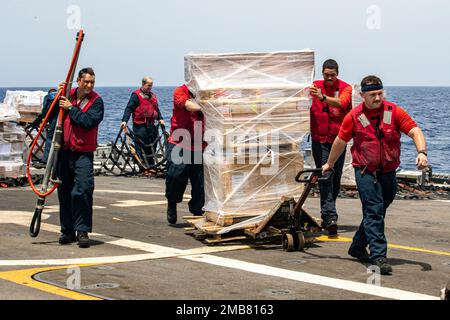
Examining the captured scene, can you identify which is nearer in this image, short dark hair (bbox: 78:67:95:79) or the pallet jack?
the pallet jack

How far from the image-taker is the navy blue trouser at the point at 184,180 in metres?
12.4

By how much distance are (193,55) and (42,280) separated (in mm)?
3518

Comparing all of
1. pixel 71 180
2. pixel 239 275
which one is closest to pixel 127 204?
pixel 71 180

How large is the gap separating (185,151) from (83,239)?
82.8 inches

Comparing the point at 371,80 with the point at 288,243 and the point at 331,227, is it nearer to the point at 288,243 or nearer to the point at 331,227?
the point at 288,243

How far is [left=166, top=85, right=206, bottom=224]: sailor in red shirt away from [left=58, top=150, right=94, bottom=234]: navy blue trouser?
1.50 m

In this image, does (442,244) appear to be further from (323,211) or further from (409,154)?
(409,154)

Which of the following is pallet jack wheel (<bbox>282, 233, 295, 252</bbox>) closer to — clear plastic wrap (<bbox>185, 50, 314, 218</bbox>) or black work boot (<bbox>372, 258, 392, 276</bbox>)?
clear plastic wrap (<bbox>185, 50, 314, 218</bbox>)

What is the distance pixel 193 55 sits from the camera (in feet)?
35.8

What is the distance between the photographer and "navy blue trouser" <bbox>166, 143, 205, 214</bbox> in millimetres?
12406

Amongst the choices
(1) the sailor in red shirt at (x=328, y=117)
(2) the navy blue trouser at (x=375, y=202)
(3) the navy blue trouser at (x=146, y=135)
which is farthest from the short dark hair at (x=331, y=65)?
(3) the navy blue trouser at (x=146, y=135)

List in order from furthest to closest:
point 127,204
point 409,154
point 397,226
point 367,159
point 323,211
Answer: point 409,154 < point 127,204 < point 397,226 < point 323,211 < point 367,159

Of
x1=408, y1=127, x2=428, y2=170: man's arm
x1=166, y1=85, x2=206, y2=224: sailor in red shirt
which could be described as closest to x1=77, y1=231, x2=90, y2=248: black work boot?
x1=166, y1=85, x2=206, y2=224: sailor in red shirt

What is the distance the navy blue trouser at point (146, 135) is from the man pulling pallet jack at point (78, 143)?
389 inches
